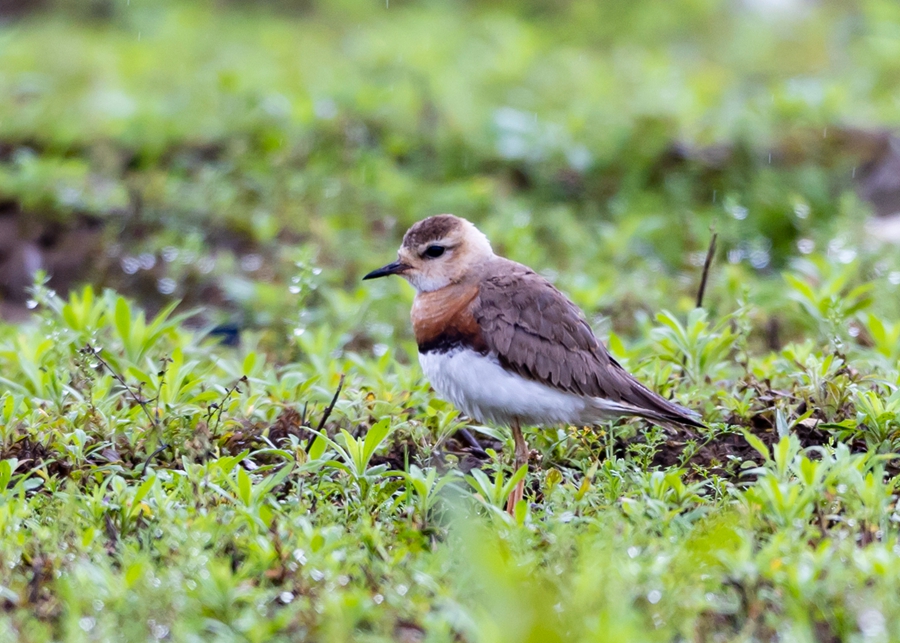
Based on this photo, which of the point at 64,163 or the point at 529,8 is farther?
the point at 529,8

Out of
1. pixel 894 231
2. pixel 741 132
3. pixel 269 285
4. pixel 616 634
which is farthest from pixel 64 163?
pixel 616 634

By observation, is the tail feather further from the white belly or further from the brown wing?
the white belly

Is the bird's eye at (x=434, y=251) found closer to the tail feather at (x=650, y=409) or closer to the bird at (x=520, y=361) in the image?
the bird at (x=520, y=361)

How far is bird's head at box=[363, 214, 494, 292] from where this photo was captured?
4719mm

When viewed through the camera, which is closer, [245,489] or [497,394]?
[245,489]

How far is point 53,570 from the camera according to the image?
3381 mm

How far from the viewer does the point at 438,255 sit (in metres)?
4.76

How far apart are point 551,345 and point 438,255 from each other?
726mm

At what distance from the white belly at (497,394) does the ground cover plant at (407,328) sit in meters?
0.24

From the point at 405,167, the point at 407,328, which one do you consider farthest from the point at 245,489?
the point at 405,167

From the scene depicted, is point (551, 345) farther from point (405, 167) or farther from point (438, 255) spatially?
point (405, 167)

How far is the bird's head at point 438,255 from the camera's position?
186 inches

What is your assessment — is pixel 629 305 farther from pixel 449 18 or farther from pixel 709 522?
pixel 449 18

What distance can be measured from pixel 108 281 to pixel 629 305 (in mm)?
3377
